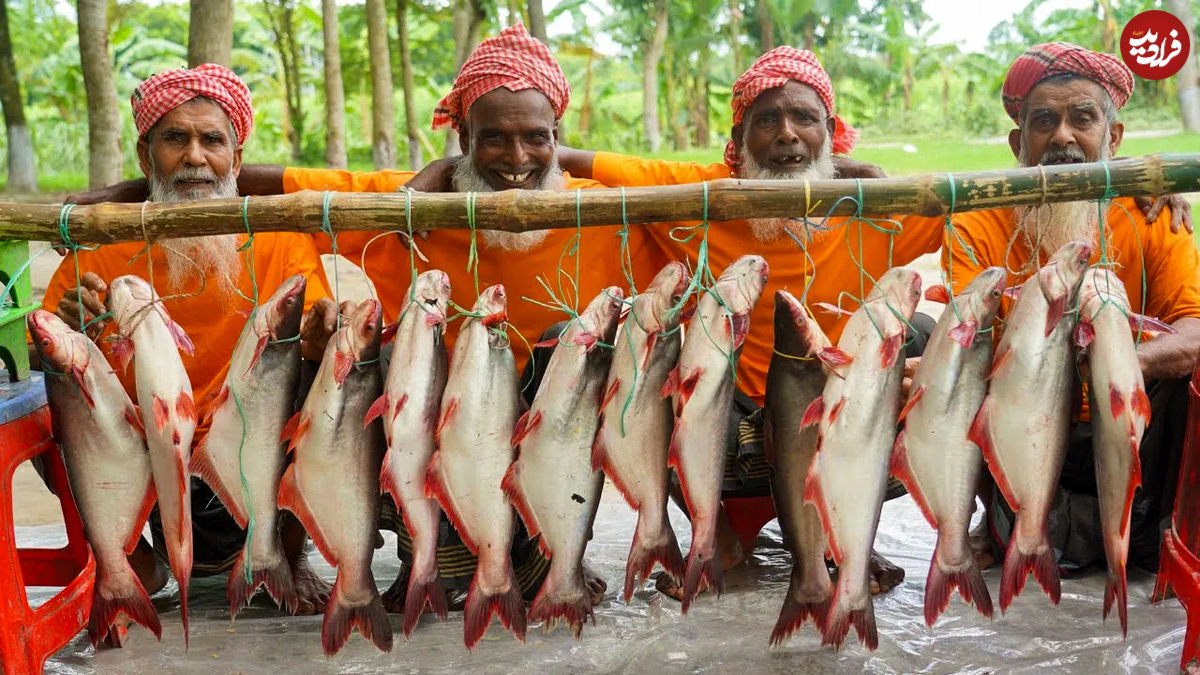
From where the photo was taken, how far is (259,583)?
3205 mm

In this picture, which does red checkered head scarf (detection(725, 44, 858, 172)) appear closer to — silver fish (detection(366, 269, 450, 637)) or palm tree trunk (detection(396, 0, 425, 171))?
silver fish (detection(366, 269, 450, 637))

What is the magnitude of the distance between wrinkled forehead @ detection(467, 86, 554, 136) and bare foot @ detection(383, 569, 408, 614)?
1.62m

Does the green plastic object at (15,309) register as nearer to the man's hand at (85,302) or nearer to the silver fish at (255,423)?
the man's hand at (85,302)

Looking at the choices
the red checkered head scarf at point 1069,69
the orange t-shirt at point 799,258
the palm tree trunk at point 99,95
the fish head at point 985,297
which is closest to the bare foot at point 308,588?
the orange t-shirt at point 799,258

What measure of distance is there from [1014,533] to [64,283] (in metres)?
3.19

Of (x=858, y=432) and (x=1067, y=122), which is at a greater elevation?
(x=1067, y=122)

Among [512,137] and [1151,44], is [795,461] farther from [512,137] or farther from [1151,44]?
[1151,44]

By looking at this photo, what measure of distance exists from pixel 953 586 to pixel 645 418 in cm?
95

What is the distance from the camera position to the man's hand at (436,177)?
4.20 meters

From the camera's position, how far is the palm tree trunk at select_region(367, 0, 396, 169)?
52.6 ft

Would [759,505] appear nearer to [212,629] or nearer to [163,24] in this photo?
[212,629]

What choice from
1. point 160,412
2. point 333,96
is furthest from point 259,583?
point 333,96

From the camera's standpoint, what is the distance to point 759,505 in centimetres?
412

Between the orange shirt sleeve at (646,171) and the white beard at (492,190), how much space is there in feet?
1.36
